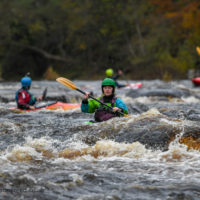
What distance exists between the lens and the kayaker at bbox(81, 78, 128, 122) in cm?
655

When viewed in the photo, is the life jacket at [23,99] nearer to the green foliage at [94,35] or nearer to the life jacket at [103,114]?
the life jacket at [103,114]

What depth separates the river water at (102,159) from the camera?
3738 millimetres

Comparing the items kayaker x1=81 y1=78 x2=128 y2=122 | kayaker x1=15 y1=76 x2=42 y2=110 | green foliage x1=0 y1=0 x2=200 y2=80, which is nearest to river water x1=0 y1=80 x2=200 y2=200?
kayaker x1=81 y1=78 x2=128 y2=122

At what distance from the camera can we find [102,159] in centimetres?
479

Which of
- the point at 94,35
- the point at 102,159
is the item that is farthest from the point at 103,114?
the point at 94,35

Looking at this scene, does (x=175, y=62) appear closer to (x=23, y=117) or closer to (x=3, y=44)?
(x=3, y=44)

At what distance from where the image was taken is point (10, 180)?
13.0 ft

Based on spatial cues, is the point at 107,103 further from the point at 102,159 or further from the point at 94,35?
the point at 94,35

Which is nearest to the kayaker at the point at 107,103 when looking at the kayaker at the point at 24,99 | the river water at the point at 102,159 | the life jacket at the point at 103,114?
the life jacket at the point at 103,114

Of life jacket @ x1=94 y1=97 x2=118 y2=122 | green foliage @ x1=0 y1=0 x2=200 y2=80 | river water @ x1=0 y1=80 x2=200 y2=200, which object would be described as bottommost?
river water @ x1=0 y1=80 x2=200 y2=200

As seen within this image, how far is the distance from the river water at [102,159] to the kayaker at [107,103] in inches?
16.7

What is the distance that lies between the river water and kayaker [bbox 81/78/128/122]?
42cm

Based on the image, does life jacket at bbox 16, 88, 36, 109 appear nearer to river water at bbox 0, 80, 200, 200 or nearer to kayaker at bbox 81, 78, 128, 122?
river water at bbox 0, 80, 200, 200

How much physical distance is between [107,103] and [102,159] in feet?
6.65
